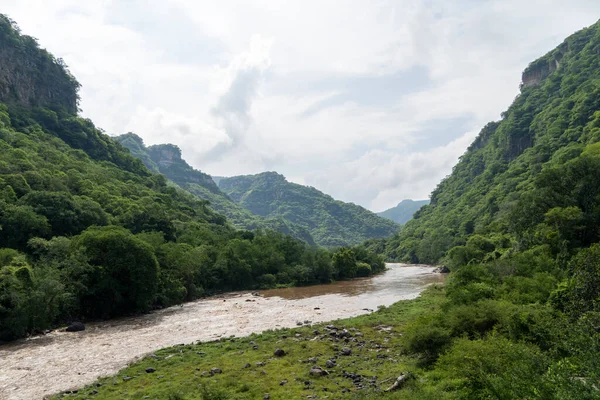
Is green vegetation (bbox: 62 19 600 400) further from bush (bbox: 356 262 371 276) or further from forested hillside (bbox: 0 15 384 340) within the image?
bush (bbox: 356 262 371 276)

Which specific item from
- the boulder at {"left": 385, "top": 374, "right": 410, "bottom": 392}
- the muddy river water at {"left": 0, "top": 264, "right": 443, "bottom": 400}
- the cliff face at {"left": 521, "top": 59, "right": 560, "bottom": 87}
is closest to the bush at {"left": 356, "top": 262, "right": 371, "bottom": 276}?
the muddy river water at {"left": 0, "top": 264, "right": 443, "bottom": 400}

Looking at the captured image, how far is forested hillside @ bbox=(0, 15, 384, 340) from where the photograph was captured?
4066 cm

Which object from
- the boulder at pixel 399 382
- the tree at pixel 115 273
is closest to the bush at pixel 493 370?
the boulder at pixel 399 382

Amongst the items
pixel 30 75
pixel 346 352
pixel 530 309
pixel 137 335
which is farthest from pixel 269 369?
pixel 30 75

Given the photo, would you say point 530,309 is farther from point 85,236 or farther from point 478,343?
point 85,236

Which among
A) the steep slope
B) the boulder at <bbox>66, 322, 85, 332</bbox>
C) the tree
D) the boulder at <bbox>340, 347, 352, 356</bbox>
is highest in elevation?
the steep slope

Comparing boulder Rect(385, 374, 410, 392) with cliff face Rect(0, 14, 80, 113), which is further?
cliff face Rect(0, 14, 80, 113)

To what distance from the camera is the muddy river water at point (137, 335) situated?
23.1 meters

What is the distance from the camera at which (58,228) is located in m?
56.9

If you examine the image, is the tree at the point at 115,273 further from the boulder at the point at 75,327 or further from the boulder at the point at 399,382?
the boulder at the point at 399,382

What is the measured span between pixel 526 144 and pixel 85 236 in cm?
16173

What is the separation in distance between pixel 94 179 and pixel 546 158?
125989 mm

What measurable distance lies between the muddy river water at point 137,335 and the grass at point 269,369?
115 inches

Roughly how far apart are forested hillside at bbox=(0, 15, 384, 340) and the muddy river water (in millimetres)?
3508
